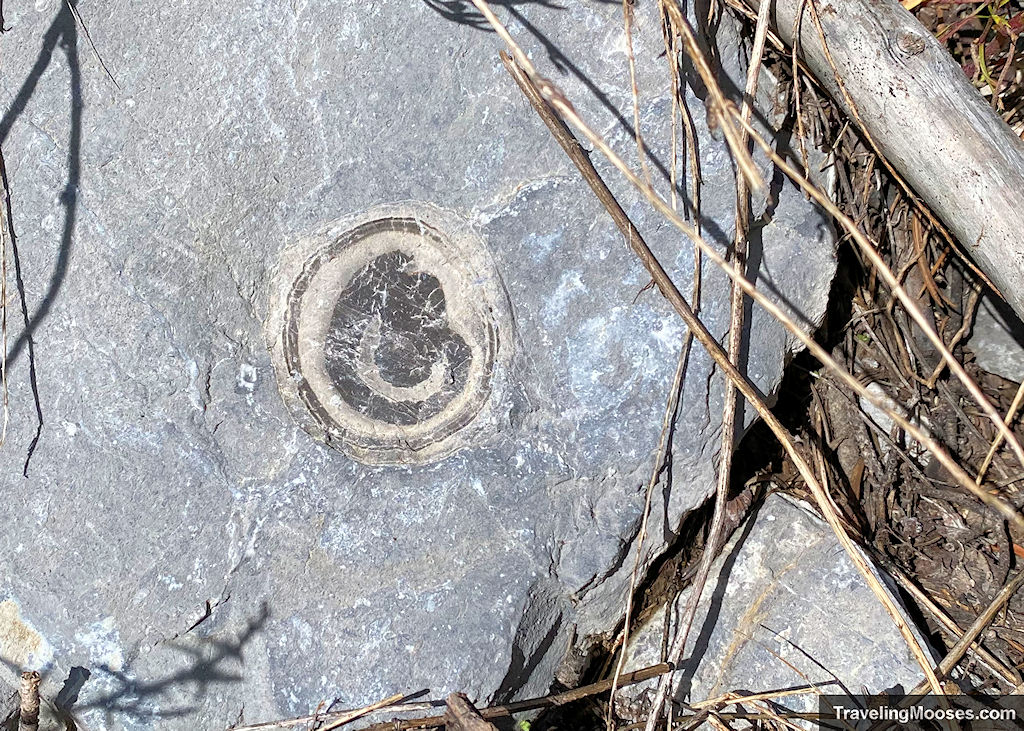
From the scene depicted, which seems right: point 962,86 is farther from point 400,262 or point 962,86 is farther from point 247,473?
point 247,473

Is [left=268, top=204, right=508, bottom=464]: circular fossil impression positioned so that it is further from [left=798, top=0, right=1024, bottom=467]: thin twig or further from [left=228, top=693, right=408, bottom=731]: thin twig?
[left=798, top=0, right=1024, bottom=467]: thin twig

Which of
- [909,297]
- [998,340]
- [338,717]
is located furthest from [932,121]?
[338,717]

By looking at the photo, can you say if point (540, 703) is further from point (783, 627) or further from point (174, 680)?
point (174, 680)

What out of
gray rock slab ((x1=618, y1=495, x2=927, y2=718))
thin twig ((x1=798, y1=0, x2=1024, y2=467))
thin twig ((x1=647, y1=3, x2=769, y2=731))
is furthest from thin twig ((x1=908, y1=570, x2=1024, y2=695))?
thin twig ((x1=647, y1=3, x2=769, y2=731))

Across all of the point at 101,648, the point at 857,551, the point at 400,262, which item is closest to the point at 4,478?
the point at 101,648

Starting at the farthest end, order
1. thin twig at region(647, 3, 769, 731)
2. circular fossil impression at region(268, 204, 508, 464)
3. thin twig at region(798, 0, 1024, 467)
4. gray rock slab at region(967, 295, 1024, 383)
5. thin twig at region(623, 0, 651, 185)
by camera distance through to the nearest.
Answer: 1. gray rock slab at region(967, 295, 1024, 383)
2. circular fossil impression at region(268, 204, 508, 464)
3. thin twig at region(647, 3, 769, 731)
4. thin twig at region(623, 0, 651, 185)
5. thin twig at region(798, 0, 1024, 467)

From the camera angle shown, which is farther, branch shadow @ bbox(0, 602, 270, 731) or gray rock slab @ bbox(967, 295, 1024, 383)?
gray rock slab @ bbox(967, 295, 1024, 383)

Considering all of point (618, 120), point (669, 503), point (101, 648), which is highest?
point (618, 120)

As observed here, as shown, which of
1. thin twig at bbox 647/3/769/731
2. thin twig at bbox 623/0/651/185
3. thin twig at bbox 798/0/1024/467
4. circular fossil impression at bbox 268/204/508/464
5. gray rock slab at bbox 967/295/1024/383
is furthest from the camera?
gray rock slab at bbox 967/295/1024/383
